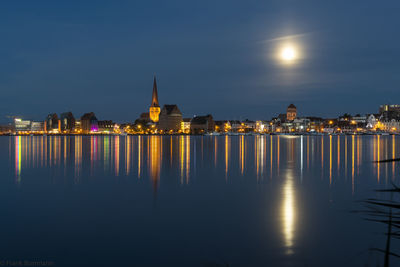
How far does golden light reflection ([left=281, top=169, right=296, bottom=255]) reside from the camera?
10438mm

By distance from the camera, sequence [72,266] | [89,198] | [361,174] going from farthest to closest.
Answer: [361,174] < [89,198] < [72,266]

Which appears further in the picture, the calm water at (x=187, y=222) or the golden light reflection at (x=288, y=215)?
the golden light reflection at (x=288, y=215)

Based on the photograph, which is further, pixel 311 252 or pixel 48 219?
pixel 48 219

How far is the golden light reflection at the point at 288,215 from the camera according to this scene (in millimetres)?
10438

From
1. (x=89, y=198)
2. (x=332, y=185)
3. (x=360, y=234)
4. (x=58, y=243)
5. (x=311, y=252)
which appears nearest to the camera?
(x=311, y=252)

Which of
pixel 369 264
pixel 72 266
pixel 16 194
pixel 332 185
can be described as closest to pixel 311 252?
pixel 369 264

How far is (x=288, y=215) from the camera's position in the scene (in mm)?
13766

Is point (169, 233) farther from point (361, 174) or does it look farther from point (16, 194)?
point (361, 174)

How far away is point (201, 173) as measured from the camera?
89.3 ft

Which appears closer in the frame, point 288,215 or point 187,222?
point 187,222

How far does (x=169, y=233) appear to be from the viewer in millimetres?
11352

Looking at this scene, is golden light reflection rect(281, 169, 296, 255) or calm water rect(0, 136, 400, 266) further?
golden light reflection rect(281, 169, 296, 255)

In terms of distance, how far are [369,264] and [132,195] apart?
1159cm

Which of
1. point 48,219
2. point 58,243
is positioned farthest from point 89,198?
point 58,243
